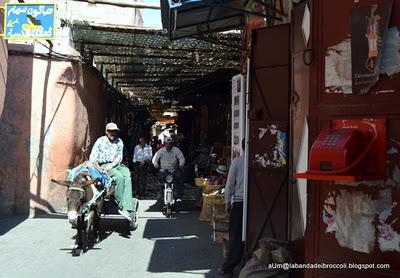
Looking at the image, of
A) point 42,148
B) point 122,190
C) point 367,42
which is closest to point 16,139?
point 42,148

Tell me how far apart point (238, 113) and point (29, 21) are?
4.21m

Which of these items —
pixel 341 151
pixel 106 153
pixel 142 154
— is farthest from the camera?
pixel 142 154

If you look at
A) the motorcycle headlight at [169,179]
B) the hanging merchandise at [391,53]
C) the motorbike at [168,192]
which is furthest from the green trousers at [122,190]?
the hanging merchandise at [391,53]

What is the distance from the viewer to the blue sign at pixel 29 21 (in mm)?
9188

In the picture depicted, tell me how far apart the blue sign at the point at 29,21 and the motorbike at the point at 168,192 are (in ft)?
14.6

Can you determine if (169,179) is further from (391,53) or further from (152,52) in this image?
(391,53)

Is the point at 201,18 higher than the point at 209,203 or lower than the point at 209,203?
higher

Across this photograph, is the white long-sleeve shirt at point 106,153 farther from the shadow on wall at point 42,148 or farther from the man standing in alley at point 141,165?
the man standing in alley at point 141,165

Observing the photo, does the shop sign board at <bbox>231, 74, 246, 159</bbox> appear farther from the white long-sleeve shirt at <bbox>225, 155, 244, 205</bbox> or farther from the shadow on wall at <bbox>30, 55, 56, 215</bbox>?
the shadow on wall at <bbox>30, 55, 56, 215</bbox>

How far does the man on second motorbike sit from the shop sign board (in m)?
3.25

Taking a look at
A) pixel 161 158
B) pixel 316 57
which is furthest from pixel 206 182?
pixel 316 57

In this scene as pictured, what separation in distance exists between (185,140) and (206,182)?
47.9 feet

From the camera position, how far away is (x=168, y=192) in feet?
38.6

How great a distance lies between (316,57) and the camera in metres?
3.99
